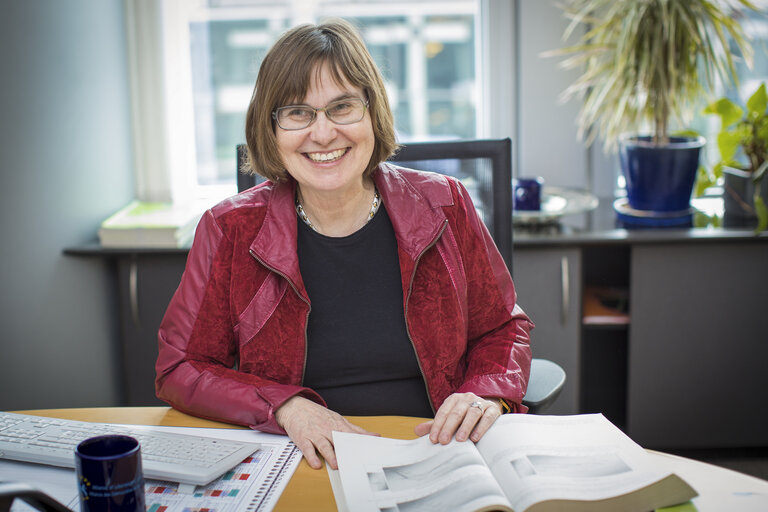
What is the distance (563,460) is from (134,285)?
160cm

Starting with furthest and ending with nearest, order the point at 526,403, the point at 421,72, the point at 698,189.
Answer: the point at 421,72 < the point at 698,189 < the point at 526,403

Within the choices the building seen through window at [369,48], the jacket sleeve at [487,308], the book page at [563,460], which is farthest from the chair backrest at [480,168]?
the building seen through window at [369,48]

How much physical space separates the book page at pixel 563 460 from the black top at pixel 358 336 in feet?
1.17

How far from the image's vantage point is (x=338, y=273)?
141 centimetres

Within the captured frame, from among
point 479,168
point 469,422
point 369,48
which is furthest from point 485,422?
point 369,48

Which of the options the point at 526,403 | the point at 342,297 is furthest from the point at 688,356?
the point at 342,297

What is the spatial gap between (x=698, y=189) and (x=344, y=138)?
1466 mm

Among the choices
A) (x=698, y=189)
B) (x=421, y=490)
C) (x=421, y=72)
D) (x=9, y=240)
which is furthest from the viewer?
(x=421, y=72)

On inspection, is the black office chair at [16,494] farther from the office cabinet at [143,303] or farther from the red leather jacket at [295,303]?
the office cabinet at [143,303]

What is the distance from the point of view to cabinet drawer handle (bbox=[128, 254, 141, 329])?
2.21 meters

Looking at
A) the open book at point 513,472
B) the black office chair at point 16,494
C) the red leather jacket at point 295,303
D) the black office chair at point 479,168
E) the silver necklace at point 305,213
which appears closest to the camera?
the black office chair at point 16,494

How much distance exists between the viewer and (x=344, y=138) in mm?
1377

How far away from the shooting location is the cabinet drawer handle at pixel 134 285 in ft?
7.25

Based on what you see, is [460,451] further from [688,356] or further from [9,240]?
[688,356]
